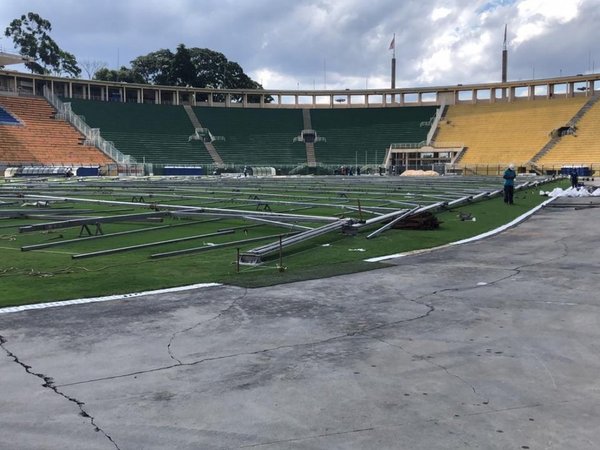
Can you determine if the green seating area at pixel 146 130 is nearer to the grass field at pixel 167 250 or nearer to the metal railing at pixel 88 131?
the metal railing at pixel 88 131

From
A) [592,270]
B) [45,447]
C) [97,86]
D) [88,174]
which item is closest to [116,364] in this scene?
[45,447]

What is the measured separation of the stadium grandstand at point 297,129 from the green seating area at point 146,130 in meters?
0.15

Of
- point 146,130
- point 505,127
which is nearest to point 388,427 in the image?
point 146,130

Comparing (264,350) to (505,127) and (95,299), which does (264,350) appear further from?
(505,127)

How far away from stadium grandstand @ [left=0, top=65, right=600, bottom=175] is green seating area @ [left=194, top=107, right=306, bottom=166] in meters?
0.15

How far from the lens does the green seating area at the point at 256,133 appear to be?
72688 millimetres

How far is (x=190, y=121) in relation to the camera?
3071 inches

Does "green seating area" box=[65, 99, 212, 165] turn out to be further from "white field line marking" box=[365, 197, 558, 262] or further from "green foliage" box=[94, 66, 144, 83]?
"white field line marking" box=[365, 197, 558, 262]

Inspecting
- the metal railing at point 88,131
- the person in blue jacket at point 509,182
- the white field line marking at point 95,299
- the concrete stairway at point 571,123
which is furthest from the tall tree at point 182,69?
the white field line marking at point 95,299

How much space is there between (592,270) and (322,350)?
18.2ft

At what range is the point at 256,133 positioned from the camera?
257 ft

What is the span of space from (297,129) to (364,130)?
9.31 meters

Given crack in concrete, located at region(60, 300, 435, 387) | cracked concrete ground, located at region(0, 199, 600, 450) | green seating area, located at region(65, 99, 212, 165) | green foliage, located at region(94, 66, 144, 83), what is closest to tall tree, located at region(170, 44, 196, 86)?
green foliage, located at region(94, 66, 144, 83)

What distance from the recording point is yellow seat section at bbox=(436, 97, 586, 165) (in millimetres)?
67000
